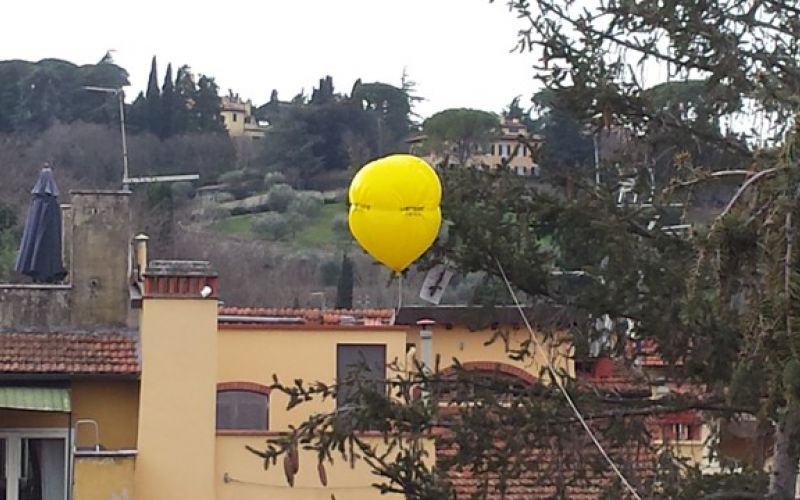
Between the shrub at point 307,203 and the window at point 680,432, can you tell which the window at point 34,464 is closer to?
the window at point 680,432

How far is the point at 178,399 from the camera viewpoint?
15.5 m

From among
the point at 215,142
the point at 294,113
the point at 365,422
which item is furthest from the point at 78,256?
the point at 215,142

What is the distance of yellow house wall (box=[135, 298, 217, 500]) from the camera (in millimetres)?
15430

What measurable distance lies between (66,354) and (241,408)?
3.04m

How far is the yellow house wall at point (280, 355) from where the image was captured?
1795 centimetres

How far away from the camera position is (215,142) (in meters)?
59.5

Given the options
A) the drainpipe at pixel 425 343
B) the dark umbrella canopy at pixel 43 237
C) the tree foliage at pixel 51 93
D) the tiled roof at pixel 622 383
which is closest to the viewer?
the tiled roof at pixel 622 383

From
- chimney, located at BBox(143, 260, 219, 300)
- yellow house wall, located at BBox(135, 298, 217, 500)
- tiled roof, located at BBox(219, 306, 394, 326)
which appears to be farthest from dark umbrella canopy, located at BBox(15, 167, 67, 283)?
yellow house wall, located at BBox(135, 298, 217, 500)

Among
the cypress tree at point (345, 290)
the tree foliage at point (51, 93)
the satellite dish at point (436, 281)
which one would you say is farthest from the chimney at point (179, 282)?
the tree foliage at point (51, 93)

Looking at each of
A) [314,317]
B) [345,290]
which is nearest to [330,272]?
[345,290]

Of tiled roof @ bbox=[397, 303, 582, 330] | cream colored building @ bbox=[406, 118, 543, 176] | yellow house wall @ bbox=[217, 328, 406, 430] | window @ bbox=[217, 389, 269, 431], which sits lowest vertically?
window @ bbox=[217, 389, 269, 431]

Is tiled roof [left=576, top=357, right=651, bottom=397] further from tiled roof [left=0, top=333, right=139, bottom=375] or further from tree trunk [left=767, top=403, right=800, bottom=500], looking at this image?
tiled roof [left=0, top=333, right=139, bottom=375]

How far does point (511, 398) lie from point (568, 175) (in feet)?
5.44

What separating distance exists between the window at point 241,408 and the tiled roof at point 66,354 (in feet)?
6.50
